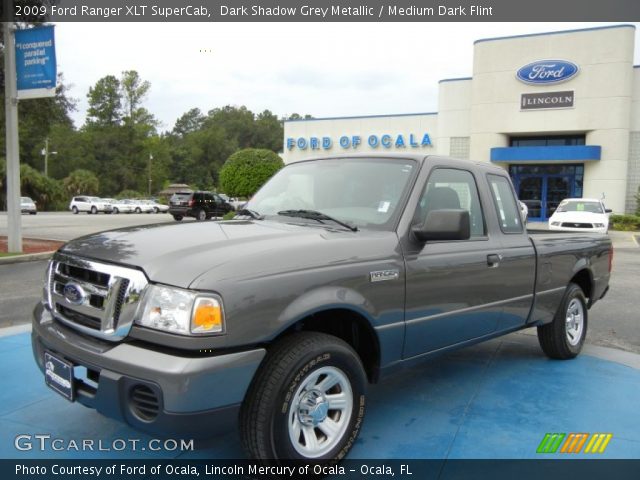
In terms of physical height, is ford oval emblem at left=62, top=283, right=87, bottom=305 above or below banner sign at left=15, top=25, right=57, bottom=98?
below

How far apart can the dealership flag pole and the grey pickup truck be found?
10.6 metres

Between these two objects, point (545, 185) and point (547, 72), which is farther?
point (545, 185)

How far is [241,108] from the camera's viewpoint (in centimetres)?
12281

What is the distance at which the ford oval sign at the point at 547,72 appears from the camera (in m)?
28.7

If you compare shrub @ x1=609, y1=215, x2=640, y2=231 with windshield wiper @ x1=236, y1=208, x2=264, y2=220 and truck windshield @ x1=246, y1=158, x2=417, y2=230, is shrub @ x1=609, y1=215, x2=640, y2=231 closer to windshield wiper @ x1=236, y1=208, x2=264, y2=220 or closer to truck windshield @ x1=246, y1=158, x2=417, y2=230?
truck windshield @ x1=246, y1=158, x2=417, y2=230

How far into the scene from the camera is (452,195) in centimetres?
403

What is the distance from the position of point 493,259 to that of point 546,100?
2851 centimetres

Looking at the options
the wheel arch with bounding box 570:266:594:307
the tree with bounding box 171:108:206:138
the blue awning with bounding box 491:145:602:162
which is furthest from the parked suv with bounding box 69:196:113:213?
the tree with bounding box 171:108:206:138

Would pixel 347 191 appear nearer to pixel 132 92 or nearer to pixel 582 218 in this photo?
pixel 582 218

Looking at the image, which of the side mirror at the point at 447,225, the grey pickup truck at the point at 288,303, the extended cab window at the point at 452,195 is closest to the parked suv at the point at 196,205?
the grey pickup truck at the point at 288,303

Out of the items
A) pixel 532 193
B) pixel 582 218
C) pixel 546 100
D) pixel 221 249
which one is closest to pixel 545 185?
pixel 532 193

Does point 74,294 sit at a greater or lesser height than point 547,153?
lesser

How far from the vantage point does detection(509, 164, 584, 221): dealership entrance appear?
30.1 metres

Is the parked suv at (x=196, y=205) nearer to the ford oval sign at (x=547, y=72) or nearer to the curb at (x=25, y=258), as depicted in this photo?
the curb at (x=25, y=258)
